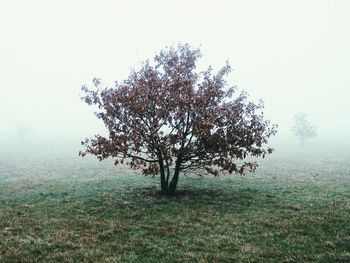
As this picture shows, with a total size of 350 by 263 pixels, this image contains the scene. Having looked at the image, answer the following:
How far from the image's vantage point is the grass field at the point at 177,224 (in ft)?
54.2

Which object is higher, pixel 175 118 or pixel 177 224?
pixel 175 118

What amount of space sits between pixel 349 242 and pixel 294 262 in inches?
153

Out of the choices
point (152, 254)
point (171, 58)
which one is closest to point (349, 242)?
point (152, 254)

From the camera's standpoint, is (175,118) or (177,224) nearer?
(177,224)

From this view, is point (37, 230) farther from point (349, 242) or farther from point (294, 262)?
point (349, 242)

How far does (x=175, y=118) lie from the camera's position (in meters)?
28.1

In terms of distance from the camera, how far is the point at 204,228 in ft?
67.4

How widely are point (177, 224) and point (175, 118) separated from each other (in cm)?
897

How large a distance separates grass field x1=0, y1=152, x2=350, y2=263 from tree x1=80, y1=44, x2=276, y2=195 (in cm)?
341

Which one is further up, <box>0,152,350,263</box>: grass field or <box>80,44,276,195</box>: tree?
<box>80,44,276,195</box>: tree

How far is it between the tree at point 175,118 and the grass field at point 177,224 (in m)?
3.41

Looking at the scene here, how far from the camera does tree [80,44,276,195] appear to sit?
1072 inches

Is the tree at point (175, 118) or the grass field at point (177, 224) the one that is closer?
the grass field at point (177, 224)

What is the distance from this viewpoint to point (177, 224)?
21484 millimetres
